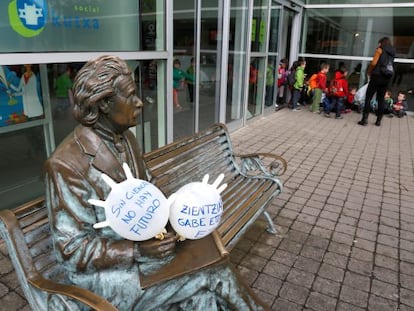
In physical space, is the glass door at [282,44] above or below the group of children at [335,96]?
above

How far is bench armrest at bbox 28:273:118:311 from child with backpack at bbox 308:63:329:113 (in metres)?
9.73

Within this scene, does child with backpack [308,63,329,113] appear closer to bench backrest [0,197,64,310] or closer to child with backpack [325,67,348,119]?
child with backpack [325,67,348,119]

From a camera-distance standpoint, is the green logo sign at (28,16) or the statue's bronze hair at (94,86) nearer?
the statue's bronze hair at (94,86)

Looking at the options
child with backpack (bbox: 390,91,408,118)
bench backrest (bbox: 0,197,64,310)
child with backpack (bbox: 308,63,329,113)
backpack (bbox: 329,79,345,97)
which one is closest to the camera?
bench backrest (bbox: 0,197,64,310)

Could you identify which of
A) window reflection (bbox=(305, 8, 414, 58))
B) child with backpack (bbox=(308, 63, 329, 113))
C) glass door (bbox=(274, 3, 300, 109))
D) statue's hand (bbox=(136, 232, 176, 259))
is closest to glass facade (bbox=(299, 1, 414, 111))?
window reflection (bbox=(305, 8, 414, 58))

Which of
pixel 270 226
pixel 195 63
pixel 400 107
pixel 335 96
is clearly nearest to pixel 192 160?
pixel 270 226

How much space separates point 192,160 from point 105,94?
170 cm

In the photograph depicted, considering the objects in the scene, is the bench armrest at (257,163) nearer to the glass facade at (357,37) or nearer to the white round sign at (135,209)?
the white round sign at (135,209)

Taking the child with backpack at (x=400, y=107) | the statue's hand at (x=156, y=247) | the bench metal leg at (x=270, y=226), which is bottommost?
the bench metal leg at (x=270, y=226)

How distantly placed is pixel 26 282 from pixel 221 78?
5.62m

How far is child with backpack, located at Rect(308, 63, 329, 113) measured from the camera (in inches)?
402

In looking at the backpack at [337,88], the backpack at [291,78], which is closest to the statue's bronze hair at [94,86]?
the backpack at [337,88]

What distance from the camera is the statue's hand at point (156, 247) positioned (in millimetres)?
1629

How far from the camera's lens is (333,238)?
141 inches
